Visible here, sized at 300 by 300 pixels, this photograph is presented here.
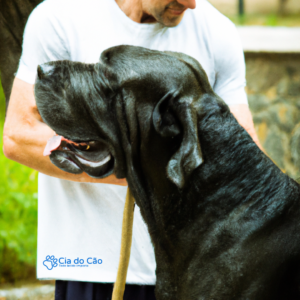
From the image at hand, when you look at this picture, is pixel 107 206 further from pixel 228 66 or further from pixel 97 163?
pixel 228 66

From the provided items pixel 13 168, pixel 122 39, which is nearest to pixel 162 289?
pixel 122 39

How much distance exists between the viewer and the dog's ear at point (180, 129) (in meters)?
1.44

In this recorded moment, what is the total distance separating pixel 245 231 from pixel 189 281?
0.26 metres

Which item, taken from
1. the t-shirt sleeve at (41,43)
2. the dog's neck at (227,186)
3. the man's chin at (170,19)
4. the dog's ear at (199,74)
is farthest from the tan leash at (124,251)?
the man's chin at (170,19)

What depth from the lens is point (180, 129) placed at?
1.53m

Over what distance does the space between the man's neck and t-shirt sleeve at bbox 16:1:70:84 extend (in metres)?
0.32

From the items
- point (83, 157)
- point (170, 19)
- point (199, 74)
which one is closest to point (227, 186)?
point (199, 74)

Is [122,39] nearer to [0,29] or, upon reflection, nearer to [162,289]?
[162,289]

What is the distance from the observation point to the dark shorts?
7.16ft

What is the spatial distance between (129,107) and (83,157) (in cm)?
31

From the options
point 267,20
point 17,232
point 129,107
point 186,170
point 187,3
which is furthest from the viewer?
point 267,20

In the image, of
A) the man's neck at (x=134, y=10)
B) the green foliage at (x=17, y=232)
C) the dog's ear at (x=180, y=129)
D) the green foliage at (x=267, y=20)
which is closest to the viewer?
the dog's ear at (x=180, y=129)
